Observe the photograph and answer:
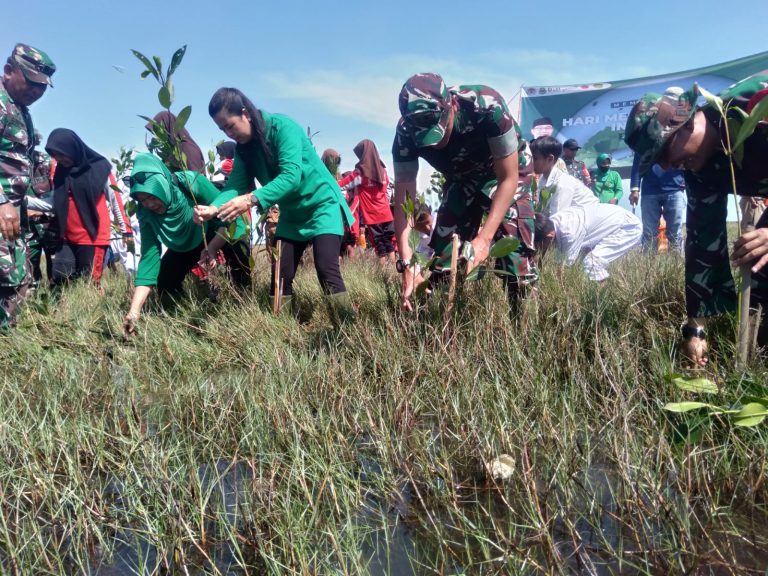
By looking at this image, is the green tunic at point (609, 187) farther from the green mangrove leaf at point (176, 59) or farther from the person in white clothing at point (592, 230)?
the green mangrove leaf at point (176, 59)

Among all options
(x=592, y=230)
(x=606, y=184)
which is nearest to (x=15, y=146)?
(x=592, y=230)

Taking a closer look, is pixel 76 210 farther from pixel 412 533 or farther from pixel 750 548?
pixel 750 548

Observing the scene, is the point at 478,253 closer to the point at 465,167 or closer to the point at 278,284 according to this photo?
the point at 465,167

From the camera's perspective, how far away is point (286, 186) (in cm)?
289

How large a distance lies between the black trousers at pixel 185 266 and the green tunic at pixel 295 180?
0.52 m

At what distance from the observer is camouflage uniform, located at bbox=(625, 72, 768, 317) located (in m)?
1.67

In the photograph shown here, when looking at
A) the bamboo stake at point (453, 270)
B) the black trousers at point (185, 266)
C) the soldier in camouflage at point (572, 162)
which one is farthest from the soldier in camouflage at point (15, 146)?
the soldier in camouflage at point (572, 162)

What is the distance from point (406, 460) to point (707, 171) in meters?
1.46

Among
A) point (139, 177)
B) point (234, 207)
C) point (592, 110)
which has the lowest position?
point (234, 207)

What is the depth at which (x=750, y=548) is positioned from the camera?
1.08m

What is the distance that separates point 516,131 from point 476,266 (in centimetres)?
73

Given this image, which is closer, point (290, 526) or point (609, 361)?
point (290, 526)

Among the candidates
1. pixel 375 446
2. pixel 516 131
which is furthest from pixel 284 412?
pixel 516 131

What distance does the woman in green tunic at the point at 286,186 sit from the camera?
283 centimetres
